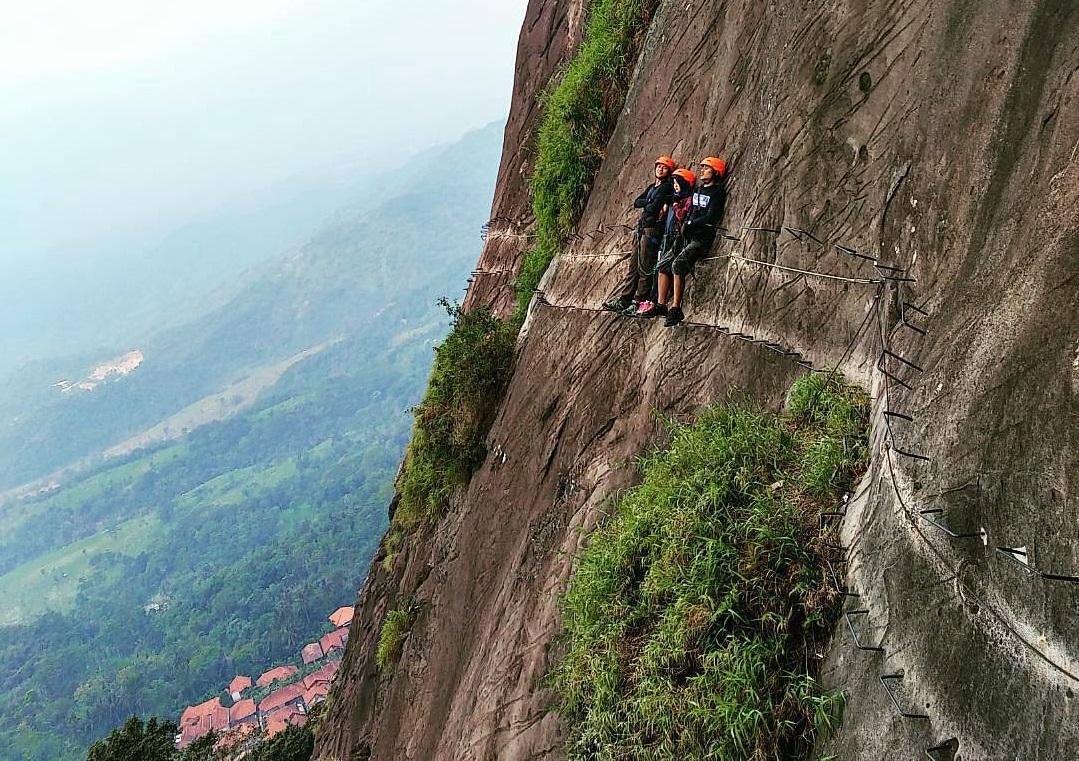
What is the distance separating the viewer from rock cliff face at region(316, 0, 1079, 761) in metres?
2.96

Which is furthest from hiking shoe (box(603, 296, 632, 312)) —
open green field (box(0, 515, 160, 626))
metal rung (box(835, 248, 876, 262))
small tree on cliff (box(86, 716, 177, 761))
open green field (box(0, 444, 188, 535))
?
open green field (box(0, 444, 188, 535))

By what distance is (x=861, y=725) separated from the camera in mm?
3549

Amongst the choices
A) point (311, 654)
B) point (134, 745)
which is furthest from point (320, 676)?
point (134, 745)

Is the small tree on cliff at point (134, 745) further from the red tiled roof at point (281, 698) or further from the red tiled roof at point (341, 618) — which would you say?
the red tiled roof at point (341, 618)

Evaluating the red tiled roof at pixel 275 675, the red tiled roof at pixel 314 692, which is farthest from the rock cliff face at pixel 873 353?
the red tiled roof at pixel 275 675

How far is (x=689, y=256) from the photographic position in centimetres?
732

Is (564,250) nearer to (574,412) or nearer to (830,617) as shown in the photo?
(574,412)

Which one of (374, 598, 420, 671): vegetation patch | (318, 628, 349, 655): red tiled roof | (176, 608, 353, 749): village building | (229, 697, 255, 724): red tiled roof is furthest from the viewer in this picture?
(318, 628, 349, 655): red tiled roof

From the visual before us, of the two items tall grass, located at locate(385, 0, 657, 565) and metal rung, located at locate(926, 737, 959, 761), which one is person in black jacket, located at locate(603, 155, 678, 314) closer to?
tall grass, located at locate(385, 0, 657, 565)

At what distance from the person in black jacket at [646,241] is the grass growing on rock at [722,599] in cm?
285

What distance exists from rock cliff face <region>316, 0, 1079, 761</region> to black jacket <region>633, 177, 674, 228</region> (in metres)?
0.62

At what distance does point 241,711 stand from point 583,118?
68941 mm

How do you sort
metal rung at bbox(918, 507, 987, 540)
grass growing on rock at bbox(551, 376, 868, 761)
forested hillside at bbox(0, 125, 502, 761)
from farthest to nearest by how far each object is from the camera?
forested hillside at bbox(0, 125, 502, 761) → grass growing on rock at bbox(551, 376, 868, 761) → metal rung at bbox(918, 507, 987, 540)

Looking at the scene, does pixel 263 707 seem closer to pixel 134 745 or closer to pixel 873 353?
pixel 134 745
